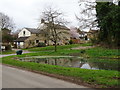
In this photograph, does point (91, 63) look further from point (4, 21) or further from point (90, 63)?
point (4, 21)

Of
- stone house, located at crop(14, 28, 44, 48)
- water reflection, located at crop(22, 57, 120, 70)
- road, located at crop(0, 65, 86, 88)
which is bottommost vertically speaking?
water reflection, located at crop(22, 57, 120, 70)

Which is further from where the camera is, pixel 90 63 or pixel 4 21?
pixel 4 21

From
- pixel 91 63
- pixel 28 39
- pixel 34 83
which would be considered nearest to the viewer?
pixel 34 83

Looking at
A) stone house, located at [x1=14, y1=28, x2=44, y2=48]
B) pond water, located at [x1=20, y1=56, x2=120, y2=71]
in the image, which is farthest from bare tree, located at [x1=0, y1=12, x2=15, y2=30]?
pond water, located at [x1=20, y1=56, x2=120, y2=71]

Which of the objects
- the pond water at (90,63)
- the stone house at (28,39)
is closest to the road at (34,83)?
the pond water at (90,63)

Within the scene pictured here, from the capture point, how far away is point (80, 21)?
2605cm

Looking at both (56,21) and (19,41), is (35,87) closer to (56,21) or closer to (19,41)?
(56,21)

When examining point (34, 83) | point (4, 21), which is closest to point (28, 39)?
point (4, 21)

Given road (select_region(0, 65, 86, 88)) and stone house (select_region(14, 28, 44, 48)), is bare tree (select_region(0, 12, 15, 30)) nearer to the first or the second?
stone house (select_region(14, 28, 44, 48))

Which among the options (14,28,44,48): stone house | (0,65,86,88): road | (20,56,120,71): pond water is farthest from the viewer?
(14,28,44,48): stone house

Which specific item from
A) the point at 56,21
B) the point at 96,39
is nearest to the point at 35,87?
the point at 96,39

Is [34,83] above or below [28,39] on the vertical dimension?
below

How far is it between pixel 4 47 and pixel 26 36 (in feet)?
54.8

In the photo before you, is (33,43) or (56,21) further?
(33,43)
